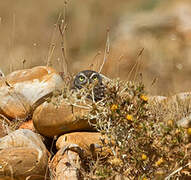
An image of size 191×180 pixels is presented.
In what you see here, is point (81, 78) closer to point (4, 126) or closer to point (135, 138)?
point (4, 126)

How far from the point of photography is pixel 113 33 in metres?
11.1

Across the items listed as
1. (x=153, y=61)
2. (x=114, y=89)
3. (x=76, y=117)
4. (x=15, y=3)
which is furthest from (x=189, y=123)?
(x=15, y=3)

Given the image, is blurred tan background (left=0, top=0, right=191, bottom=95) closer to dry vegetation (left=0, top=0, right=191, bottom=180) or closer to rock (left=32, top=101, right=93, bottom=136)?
dry vegetation (left=0, top=0, right=191, bottom=180)

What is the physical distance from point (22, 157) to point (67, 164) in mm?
340

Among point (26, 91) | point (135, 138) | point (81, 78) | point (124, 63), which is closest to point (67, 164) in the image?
point (135, 138)

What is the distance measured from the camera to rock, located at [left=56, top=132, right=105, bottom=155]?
3221mm

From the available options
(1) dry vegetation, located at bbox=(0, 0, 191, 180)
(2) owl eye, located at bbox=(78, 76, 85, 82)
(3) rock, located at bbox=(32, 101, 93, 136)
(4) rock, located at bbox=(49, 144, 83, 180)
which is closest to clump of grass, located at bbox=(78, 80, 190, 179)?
(1) dry vegetation, located at bbox=(0, 0, 191, 180)

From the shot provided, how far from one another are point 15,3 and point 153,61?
6.87 metres

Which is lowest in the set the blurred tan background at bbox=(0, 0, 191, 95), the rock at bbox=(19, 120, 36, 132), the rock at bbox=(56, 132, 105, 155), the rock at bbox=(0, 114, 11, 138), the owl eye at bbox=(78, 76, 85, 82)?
the blurred tan background at bbox=(0, 0, 191, 95)

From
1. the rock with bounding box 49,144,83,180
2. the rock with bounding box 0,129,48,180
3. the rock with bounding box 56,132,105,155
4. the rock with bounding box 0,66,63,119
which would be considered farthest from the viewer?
the rock with bounding box 0,66,63,119

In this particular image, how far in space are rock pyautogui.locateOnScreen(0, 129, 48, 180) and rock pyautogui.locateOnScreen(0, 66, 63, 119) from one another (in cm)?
66

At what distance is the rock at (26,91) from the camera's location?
12.3 feet

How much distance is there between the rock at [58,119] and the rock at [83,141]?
0.08 m

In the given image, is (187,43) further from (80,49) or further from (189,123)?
(189,123)
